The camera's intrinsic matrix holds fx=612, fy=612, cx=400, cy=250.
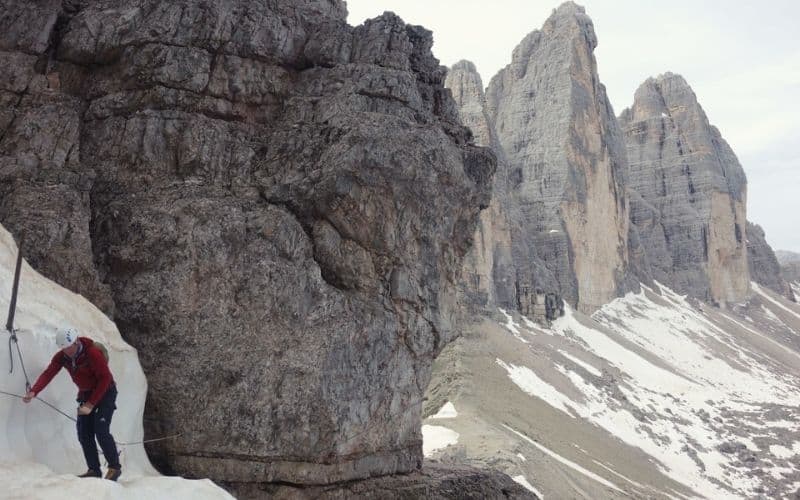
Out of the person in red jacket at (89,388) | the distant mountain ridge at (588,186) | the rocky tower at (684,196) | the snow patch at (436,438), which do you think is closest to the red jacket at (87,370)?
the person in red jacket at (89,388)

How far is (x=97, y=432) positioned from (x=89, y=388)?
1.69 feet

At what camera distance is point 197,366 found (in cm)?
1004

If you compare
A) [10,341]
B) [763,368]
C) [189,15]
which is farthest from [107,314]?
[763,368]

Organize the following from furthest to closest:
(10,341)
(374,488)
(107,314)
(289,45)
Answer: (289,45) → (374,488) → (107,314) → (10,341)

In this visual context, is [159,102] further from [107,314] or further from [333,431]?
[333,431]

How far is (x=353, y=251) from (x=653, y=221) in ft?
321

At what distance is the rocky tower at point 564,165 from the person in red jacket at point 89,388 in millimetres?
61659

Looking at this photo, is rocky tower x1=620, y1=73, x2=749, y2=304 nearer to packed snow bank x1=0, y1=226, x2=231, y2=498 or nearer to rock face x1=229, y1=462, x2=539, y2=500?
rock face x1=229, y1=462, x2=539, y2=500

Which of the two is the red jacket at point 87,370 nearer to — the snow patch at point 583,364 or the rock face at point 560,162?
the snow patch at point 583,364

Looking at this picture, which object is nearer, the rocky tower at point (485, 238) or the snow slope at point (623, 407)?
the snow slope at point (623, 407)

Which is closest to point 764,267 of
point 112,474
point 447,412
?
point 447,412

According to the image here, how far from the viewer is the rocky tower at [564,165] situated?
7294 centimetres

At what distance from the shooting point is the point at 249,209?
11352mm

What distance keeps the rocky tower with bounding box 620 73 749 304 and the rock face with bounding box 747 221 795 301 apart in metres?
17.5
